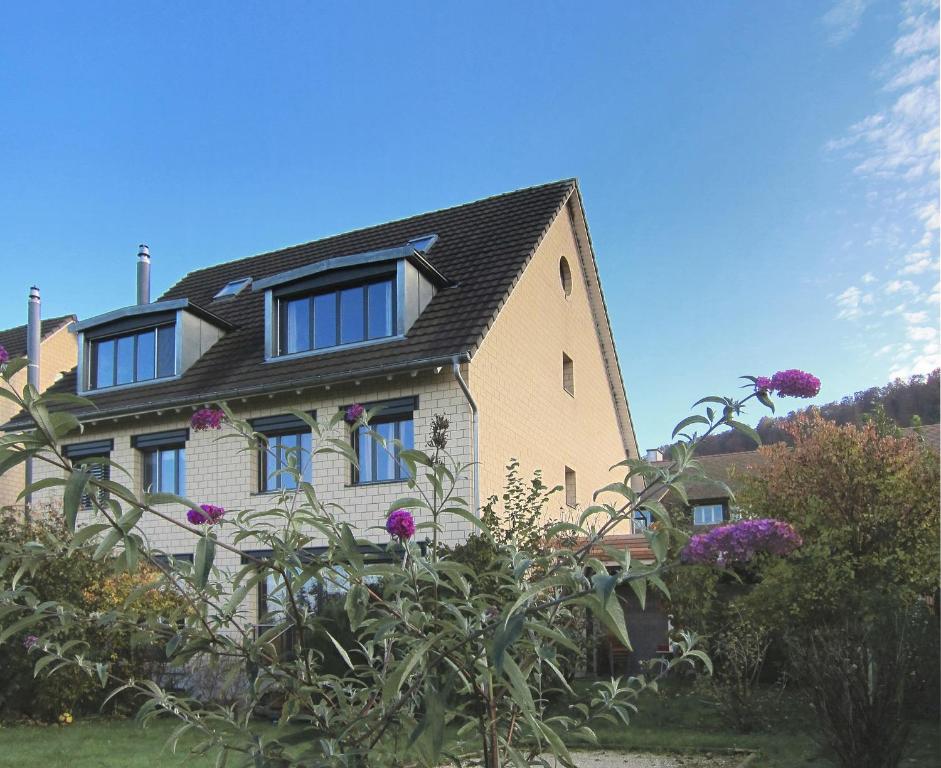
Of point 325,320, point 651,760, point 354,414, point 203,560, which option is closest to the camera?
point 203,560

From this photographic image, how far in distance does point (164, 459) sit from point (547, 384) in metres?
7.85

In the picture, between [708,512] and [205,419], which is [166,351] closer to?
[205,419]

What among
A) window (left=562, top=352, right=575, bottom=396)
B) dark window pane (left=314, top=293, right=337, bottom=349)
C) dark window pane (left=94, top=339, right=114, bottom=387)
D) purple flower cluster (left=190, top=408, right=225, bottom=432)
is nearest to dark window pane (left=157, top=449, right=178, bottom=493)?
dark window pane (left=94, top=339, right=114, bottom=387)

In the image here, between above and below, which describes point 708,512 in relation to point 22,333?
below

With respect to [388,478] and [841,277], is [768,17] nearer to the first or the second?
[841,277]

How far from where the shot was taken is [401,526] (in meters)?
3.12

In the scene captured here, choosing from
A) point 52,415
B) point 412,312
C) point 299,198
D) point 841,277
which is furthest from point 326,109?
point 52,415

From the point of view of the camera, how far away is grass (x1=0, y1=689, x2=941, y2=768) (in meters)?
8.09

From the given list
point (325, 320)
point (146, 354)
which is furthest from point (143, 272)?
point (325, 320)

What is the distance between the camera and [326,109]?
12516 millimetres

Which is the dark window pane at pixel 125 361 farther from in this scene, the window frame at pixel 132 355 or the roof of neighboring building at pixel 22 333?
the roof of neighboring building at pixel 22 333

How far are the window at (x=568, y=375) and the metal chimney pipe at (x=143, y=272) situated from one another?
34.6 ft

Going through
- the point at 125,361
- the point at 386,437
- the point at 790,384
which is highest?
the point at 125,361

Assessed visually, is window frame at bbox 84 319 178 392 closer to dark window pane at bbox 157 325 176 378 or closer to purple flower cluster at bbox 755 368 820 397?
dark window pane at bbox 157 325 176 378
